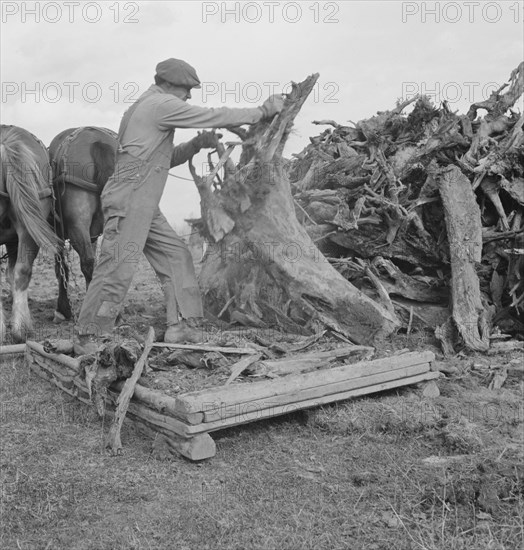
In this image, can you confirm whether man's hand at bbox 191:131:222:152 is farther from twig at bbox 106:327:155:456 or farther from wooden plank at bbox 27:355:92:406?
wooden plank at bbox 27:355:92:406

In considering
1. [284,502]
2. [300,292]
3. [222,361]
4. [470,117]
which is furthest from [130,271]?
[470,117]

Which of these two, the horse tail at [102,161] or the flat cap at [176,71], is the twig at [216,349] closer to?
the flat cap at [176,71]

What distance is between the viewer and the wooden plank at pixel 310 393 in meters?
4.07

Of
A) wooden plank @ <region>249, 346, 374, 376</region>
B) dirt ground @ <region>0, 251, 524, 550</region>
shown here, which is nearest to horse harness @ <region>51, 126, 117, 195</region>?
dirt ground @ <region>0, 251, 524, 550</region>

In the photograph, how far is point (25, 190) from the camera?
656 cm

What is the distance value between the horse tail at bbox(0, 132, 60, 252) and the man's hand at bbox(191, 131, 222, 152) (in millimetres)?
1825

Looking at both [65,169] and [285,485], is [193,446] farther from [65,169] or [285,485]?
[65,169]

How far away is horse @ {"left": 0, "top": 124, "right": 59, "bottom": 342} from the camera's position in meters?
6.56

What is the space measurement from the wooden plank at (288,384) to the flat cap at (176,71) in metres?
2.56

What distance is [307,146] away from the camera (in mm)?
8766

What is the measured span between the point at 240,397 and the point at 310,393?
0.55 metres

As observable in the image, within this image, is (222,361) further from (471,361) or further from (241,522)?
(471,361)

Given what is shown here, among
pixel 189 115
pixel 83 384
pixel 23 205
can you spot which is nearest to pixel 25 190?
pixel 23 205

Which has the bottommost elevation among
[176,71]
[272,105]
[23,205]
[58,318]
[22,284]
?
[58,318]
